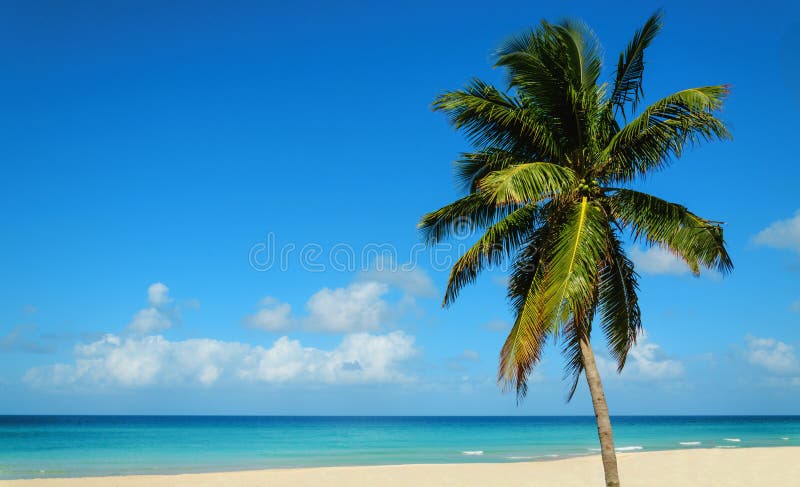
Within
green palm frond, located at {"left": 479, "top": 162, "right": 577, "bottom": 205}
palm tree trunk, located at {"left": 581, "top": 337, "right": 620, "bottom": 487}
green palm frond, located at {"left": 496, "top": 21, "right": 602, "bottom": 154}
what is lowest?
palm tree trunk, located at {"left": 581, "top": 337, "right": 620, "bottom": 487}

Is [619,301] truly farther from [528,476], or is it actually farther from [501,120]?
[528,476]

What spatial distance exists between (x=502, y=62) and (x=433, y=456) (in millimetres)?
25643

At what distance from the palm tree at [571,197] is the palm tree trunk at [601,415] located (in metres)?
0.01

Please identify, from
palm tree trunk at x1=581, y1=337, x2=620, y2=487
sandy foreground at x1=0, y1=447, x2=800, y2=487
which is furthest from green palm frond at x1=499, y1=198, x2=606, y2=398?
sandy foreground at x1=0, y1=447, x2=800, y2=487

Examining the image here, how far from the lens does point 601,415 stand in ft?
30.8

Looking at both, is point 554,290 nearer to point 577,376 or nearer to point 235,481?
point 577,376

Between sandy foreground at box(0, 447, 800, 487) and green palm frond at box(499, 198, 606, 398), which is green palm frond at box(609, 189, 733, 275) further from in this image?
sandy foreground at box(0, 447, 800, 487)

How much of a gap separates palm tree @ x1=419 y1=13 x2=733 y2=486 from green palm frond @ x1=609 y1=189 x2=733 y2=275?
1 centimetres

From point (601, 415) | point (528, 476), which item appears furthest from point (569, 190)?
point (528, 476)

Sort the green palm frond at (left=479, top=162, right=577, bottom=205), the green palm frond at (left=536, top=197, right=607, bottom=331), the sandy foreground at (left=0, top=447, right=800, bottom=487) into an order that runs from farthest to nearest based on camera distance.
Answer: the sandy foreground at (left=0, top=447, right=800, bottom=487) → the green palm frond at (left=479, top=162, right=577, bottom=205) → the green palm frond at (left=536, top=197, right=607, bottom=331)

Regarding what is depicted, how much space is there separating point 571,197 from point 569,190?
12 centimetres

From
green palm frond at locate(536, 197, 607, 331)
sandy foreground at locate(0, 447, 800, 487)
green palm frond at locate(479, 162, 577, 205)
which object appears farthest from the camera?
sandy foreground at locate(0, 447, 800, 487)

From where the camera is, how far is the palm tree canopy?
9.23m

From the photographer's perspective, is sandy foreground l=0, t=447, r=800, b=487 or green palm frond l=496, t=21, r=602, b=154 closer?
green palm frond l=496, t=21, r=602, b=154
